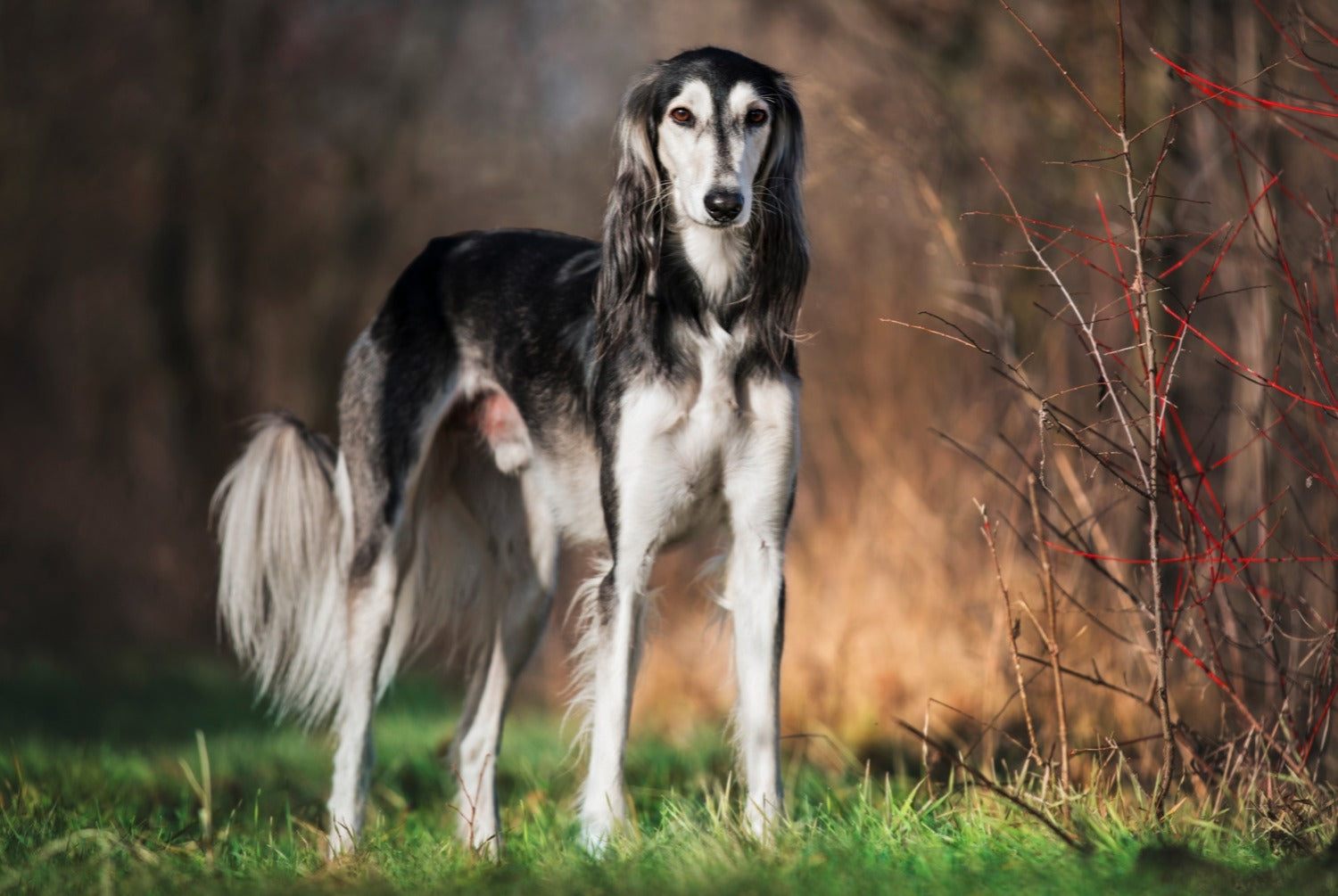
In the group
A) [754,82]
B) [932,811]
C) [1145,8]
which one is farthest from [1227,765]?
[1145,8]

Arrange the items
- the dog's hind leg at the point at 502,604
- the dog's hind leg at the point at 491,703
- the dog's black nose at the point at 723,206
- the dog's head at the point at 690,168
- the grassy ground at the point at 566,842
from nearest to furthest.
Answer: the grassy ground at the point at 566,842 → the dog's black nose at the point at 723,206 → the dog's head at the point at 690,168 → the dog's hind leg at the point at 491,703 → the dog's hind leg at the point at 502,604

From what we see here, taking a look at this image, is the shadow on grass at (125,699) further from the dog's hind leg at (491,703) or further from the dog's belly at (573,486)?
the dog's belly at (573,486)

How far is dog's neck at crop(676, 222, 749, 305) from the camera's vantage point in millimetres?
3738

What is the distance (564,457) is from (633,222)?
3.00ft

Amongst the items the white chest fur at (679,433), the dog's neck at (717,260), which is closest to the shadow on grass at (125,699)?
the white chest fur at (679,433)

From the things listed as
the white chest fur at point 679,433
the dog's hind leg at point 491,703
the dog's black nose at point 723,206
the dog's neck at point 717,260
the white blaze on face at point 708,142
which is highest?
the white blaze on face at point 708,142

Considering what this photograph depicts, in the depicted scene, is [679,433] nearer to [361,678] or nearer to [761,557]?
[761,557]

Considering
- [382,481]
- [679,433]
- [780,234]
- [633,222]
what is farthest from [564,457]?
[780,234]

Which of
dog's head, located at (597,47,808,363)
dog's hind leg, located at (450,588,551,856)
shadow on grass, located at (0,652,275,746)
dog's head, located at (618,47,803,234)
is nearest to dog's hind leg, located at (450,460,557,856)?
dog's hind leg, located at (450,588,551,856)

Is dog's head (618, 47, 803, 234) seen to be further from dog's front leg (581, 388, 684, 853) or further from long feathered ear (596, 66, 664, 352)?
dog's front leg (581, 388, 684, 853)

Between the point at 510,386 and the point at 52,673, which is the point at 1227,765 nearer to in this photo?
the point at 510,386

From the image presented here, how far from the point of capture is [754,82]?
12.0ft

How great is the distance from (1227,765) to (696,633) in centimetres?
477

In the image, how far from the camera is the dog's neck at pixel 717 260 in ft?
12.3
